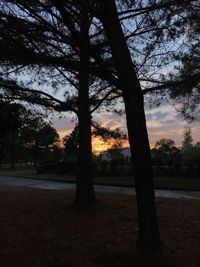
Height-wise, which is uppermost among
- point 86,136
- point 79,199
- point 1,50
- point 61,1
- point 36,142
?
point 36,142

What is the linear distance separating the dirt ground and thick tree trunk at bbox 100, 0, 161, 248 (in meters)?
0.41

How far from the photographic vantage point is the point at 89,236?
8312 millimetres

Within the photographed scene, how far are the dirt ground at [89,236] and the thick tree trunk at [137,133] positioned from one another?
1.36 ft

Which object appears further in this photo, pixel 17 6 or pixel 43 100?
pixel 43 100

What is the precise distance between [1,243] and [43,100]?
5.43 metres

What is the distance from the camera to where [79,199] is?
38.4 ft

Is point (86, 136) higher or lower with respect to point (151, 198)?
higher

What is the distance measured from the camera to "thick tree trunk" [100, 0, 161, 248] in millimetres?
6578

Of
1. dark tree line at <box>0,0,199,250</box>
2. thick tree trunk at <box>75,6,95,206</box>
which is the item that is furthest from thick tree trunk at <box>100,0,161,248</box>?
thick tree trunk at <box>75,6,95,206</box>

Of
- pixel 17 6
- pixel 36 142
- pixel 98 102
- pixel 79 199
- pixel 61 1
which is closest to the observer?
pixel 61 1

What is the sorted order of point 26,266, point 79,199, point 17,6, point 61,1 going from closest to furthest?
point 26,266
point 61,1
point 17,6
point 79,199

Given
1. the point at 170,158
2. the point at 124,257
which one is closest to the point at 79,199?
the point at 124,257

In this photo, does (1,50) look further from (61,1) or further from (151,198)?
(151,198)

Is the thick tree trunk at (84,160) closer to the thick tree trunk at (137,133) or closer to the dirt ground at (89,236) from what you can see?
the dirt ground at (89,236)
